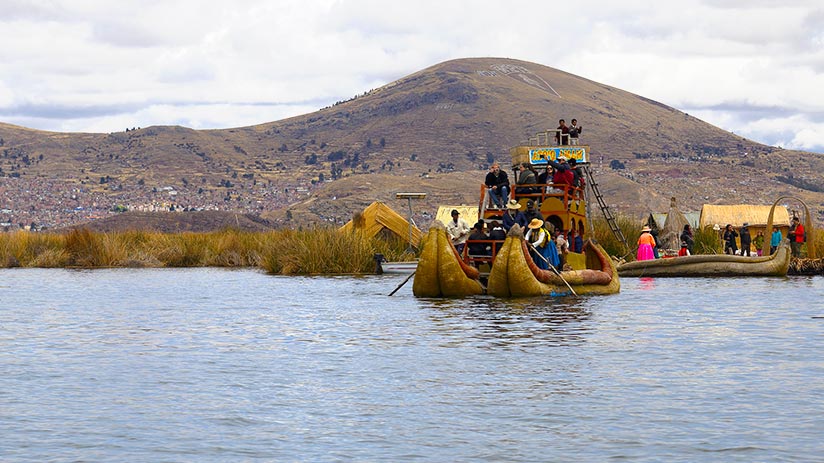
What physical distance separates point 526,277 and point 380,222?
21988 millimetres

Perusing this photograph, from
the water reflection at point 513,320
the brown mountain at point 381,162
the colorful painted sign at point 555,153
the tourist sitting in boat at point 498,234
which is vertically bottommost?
the water reflection at point 513,320

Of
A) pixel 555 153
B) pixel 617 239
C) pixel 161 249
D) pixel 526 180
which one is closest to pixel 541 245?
pixel 526 180

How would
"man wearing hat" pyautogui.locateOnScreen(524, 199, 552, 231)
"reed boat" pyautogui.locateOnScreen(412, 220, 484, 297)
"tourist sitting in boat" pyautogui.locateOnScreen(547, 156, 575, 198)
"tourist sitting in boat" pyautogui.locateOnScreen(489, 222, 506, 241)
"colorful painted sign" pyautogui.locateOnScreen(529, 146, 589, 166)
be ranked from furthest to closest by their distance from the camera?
"colorful painted sign" pyautogui.locateOnScreen(529, 146, 589, 166) < "tourist sitting in boat" pyautogui.locateOnScreen(547, 156, 575, 198) < "tourist sitting in boat" pyautogui.locateOnScreen(489, 222, 506, 241) < "man wearing hat" pyautogui.locateOnScreen(524, 199, 552, 231) < "reed boat" pyautogui.locateOnScreen(412, 220, 484, 297)

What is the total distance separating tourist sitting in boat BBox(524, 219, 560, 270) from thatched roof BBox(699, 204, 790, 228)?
33016mm

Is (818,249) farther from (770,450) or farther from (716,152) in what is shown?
(716,152)

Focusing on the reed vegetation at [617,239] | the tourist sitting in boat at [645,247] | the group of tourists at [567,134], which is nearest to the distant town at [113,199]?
the group of tourists at [567,134]

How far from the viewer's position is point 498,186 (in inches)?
1400

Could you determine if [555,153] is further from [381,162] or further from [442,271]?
[381,162]

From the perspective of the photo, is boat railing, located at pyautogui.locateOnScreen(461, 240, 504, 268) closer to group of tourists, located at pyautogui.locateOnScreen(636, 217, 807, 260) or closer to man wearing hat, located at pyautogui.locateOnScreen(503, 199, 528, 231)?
man wearing hat, located at pyautogui.locateOnScreen(503, 199, 528, 231)

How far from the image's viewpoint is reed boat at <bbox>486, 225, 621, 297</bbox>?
28.9 m

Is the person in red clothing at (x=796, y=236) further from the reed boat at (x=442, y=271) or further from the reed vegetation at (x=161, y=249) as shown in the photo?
the reed boat at (x=442, y=271)

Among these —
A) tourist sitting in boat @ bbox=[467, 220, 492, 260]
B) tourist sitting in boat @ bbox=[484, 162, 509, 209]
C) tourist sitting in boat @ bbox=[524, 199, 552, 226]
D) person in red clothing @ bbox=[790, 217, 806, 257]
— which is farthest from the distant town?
tourist sitting in boat @ bbox=[524, 199, 552, 226]

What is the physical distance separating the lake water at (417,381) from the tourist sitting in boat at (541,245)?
1.12m

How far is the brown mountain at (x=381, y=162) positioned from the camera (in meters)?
136
